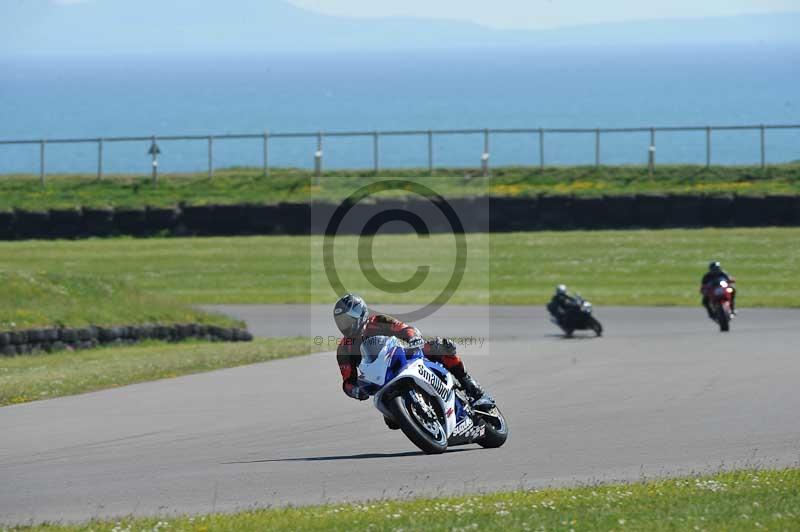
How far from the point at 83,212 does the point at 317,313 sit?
507 inches

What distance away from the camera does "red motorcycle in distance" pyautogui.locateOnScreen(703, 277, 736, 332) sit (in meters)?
23.4

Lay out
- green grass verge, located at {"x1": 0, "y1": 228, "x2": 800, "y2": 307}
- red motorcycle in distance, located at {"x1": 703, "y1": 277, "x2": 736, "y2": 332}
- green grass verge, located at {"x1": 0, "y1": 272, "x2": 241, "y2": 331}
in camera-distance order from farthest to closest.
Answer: green grass verge, located at {"x1": 0, "y1": 228, "x2": 800, "y2": 307}
red motorcycle in distance, located at {"x1": 703, "y1": 277, "x2": 736, "y2": 332}
green grass verge, located at {"x1": 0, "y1": 272, "x2": 241, "y2": 331}

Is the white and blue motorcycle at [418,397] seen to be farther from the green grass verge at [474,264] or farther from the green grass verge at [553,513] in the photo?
the green grass verge at [474,264]

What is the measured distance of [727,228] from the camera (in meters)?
37.5

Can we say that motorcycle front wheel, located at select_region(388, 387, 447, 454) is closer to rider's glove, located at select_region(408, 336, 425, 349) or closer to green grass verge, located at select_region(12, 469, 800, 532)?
rider's glove, located at select_region(408, 336, 425, 349)

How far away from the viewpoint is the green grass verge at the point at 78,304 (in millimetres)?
21203

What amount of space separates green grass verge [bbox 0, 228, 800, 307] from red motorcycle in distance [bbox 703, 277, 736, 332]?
4.71 metres

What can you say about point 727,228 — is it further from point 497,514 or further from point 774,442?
point 497,514

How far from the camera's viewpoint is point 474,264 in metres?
35.0

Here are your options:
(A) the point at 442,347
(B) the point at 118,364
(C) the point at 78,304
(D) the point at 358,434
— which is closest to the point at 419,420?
(A) the point at 442,347

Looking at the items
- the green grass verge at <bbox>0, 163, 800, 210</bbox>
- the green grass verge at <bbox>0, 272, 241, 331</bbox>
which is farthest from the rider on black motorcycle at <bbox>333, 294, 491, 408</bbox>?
the green grass verge at <bbox>0, 163, 800, 210</bbox>

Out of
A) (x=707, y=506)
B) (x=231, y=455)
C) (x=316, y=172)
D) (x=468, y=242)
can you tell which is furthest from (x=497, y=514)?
(x=316, y=172)

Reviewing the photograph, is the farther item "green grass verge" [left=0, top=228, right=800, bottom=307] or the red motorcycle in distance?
"green grass verge" [left=0, top=228, right=800, bottom=307]

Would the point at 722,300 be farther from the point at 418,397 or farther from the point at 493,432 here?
the point at 418,397
